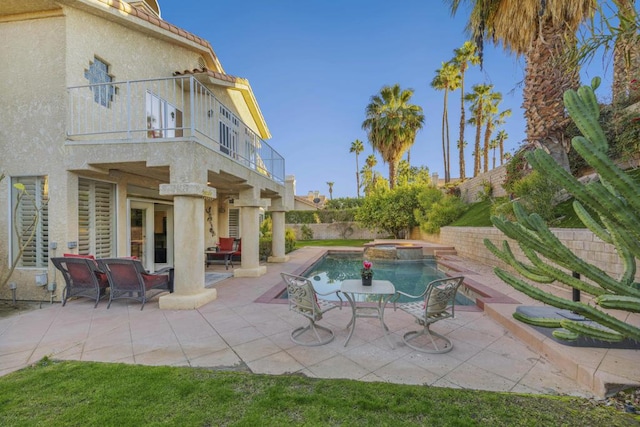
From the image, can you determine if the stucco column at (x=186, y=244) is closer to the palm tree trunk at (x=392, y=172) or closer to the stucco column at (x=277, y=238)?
the stucco column at (x=277, y=238)

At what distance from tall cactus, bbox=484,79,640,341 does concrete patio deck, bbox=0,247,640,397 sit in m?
1.51

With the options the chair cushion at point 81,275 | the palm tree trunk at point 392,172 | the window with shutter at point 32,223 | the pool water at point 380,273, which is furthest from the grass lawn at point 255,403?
the palm tree trunk at point 392,172

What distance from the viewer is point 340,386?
11.4 ft

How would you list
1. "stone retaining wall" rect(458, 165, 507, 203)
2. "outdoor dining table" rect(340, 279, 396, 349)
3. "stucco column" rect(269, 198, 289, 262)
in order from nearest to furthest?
"outdoor dining table" rect(340, 279, 396, 349) → "stucco column" rect(269, 198, 289, 262) → "stone retaining wall" rect(458, 165, 507, 203)

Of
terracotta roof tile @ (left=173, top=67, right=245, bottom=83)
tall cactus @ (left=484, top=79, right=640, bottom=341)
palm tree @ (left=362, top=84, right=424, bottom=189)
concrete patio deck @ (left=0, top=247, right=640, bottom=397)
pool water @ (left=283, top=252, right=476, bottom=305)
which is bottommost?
pool water @ (left=283, top=252, right=476, bottom=305)

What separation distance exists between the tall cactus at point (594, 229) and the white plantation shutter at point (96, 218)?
9.48 m

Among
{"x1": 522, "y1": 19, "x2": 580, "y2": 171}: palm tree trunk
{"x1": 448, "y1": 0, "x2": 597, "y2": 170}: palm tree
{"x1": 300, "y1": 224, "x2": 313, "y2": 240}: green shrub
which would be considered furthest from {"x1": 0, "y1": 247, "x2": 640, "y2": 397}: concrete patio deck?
{"x1": 300, "y1": 224, "x2": 313, "y2": 240}: green shrub

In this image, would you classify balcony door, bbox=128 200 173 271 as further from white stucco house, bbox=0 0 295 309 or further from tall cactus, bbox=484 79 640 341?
tall cactus, bbox=484 79 640 341

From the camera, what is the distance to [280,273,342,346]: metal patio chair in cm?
479

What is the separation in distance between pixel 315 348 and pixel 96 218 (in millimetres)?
7357

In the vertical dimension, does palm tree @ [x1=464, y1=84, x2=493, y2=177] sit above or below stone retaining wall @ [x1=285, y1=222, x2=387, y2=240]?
above

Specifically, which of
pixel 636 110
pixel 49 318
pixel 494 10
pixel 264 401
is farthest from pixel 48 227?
pixel 636 110

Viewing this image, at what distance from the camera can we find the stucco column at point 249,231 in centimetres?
1032

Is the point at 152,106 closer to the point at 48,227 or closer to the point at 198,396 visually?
the point at 48,227
